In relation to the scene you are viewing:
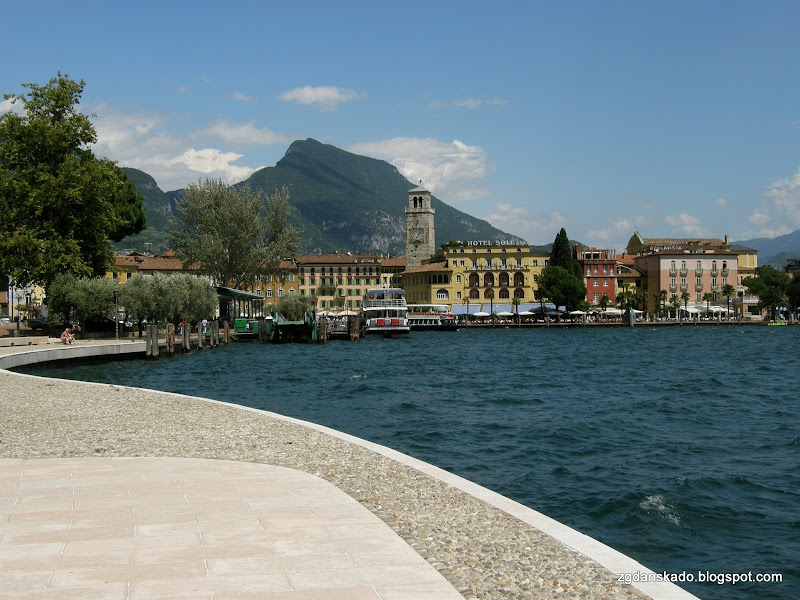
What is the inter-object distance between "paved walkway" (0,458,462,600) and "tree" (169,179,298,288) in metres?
54.2

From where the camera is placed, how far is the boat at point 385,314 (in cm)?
7288

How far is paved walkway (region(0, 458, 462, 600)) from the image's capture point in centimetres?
550

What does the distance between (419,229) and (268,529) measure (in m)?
140

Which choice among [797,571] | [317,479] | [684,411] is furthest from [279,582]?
[684,411]

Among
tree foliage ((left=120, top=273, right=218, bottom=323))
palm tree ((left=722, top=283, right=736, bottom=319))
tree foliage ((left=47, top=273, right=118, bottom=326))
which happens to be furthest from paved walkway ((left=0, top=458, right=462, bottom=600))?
palm tree ((left=722, top=283, right=736, bottom=319))

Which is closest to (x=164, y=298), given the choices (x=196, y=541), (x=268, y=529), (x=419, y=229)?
(x=268, y=529)

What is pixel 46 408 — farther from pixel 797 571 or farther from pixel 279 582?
pixel 797 571

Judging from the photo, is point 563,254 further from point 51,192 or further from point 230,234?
point 51,192

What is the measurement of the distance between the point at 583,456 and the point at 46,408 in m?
10.7

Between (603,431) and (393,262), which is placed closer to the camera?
(603,431)

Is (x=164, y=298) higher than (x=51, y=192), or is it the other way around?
(x=51, y=192)

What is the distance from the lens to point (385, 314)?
75.6 meters

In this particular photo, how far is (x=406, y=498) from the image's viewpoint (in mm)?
8430

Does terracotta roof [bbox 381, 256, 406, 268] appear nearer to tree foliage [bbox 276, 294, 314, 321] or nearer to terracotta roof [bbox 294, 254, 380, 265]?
terracotta roof [bbox 294, 254, 380, 265]
